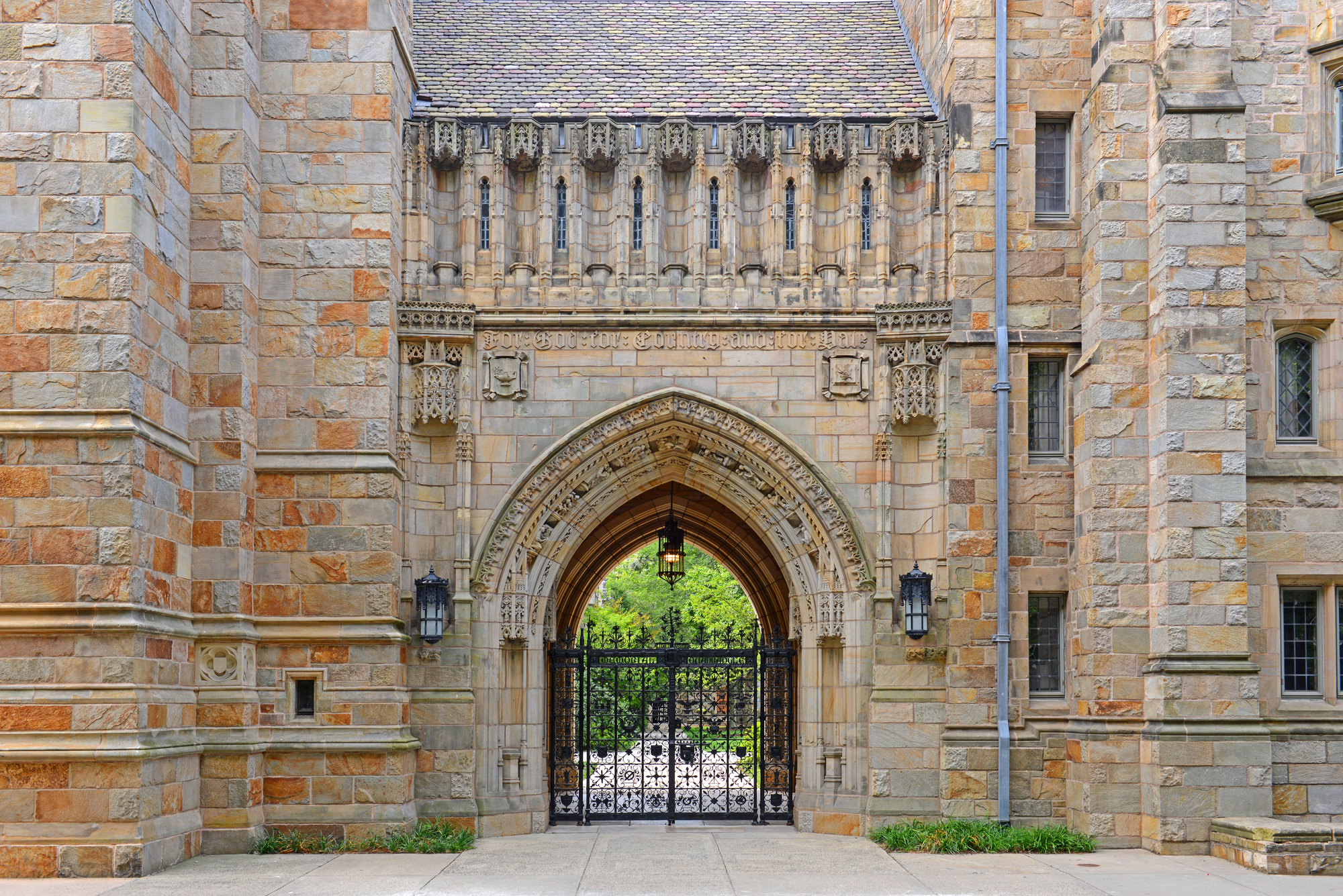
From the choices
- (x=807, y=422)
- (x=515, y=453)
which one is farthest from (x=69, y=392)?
(x=807, y=422)

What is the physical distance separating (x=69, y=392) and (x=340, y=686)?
3983 millimetres

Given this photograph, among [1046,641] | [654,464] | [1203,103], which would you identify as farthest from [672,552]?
[1203,103]

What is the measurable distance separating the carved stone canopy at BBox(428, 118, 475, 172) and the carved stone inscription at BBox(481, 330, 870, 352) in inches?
78.2

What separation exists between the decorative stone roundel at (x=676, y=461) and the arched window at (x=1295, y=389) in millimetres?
4389

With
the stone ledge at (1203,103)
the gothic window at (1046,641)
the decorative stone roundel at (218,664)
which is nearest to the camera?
the decorative stone roundel at (218,664)

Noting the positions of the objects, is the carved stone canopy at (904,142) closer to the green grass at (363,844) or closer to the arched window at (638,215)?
the arched window at (638,215)

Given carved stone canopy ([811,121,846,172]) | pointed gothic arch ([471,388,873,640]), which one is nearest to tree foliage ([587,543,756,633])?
pointed gothic arch ([471,388,873,640])

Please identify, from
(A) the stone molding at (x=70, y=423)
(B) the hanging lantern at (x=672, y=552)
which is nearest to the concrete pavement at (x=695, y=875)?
(A) the stone molding at (x=70, y=423)

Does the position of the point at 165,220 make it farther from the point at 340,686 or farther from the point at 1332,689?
the point at 1332,689

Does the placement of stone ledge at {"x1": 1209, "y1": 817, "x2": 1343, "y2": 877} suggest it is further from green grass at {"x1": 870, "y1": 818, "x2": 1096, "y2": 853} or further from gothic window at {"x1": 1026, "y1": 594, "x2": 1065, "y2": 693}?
gothic window at {"x1": 1026, "y1": 594, "x2": 1065, "y2": 693}

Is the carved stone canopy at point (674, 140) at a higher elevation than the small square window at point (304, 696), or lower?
higher

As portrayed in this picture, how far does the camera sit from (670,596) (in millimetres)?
40844

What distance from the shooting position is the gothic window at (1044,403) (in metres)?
14.7

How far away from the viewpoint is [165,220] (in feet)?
40.7
